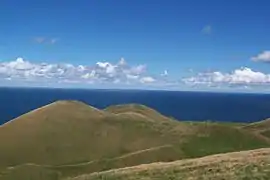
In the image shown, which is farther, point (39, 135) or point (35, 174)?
point (39, 135)

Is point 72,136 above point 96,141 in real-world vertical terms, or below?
above

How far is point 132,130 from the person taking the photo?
114062 millimetres


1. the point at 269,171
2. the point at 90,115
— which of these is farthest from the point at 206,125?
the point at 269,171

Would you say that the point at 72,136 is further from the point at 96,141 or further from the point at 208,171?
the point at 208,171

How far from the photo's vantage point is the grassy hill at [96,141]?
8788cm

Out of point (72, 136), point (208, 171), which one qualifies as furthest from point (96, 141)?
point (208, 171)

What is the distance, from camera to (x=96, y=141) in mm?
107562

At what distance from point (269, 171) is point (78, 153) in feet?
230

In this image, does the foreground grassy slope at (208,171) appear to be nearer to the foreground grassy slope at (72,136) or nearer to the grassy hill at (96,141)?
the grassy hill at (96,141)

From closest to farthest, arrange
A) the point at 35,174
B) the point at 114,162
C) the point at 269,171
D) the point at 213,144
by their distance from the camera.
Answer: the point at 269,171 → the point at 35,174 → the point at 114,162 → the point at 213,144

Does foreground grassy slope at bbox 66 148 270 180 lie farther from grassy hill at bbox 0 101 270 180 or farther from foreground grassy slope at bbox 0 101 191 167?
foreground grassy slope at bbox 0 101 191 167

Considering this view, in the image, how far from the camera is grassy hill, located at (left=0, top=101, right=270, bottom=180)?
288ft

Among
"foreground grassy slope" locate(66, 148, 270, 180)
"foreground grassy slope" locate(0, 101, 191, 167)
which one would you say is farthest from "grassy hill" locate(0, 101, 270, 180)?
"foreground grassy slope" locate(66, 148, 270, 180)

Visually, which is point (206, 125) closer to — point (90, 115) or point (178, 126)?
point (178, 126)
